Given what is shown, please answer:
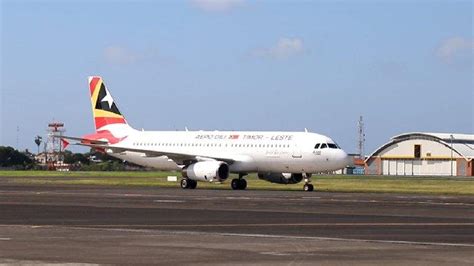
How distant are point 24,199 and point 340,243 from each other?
86.2 ft

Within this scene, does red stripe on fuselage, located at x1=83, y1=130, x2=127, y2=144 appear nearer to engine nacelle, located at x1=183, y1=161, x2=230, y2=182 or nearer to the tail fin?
the tail fin

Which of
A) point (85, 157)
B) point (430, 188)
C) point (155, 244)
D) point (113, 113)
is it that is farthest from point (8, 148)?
point (155, 244)

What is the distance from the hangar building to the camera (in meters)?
147

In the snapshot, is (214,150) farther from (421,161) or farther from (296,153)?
(421,161)

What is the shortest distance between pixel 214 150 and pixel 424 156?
273 ft

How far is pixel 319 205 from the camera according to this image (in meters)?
43.6

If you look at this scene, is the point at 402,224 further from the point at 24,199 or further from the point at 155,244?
the point at 24,199

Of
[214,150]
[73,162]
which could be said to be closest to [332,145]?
[214,150]

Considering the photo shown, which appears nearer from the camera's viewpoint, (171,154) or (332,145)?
(332,145)

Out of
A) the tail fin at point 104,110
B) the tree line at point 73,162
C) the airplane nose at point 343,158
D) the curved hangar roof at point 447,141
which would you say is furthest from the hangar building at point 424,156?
the airplane nose at point 343,158

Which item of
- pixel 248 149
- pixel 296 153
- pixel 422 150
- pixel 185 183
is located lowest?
pixel 185 183

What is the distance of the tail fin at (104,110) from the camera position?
76.9 m

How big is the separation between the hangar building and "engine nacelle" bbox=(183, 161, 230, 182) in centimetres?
8148

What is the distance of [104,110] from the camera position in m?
77.4
